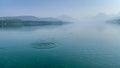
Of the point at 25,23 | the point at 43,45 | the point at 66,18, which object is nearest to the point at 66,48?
the point at 43,45

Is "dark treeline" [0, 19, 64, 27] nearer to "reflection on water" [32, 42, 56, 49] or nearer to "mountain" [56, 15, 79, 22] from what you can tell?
"mountain" [56, 15, 79, 22]

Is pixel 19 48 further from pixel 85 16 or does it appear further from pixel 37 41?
pixel 85 16

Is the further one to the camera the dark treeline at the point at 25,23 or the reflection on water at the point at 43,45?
the dark treeline at the point at 25,23

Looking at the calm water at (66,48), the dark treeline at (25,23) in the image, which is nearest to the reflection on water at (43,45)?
the calm water at (66,48)

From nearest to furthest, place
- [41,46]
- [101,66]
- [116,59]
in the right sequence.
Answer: [101,66] < [116,59] < [41,46]

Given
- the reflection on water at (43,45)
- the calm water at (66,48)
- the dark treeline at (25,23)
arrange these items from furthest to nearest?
the dark treeline at (25,23) < the reflection on water at (43,45) < the calm water at (66,48)

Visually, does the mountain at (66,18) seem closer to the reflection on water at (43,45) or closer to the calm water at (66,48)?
the calm water at (66,48)

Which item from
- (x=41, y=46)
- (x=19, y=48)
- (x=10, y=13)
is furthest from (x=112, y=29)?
(x=10, y=13)

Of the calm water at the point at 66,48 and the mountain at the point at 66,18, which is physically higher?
the mountain at the point at 66,18
